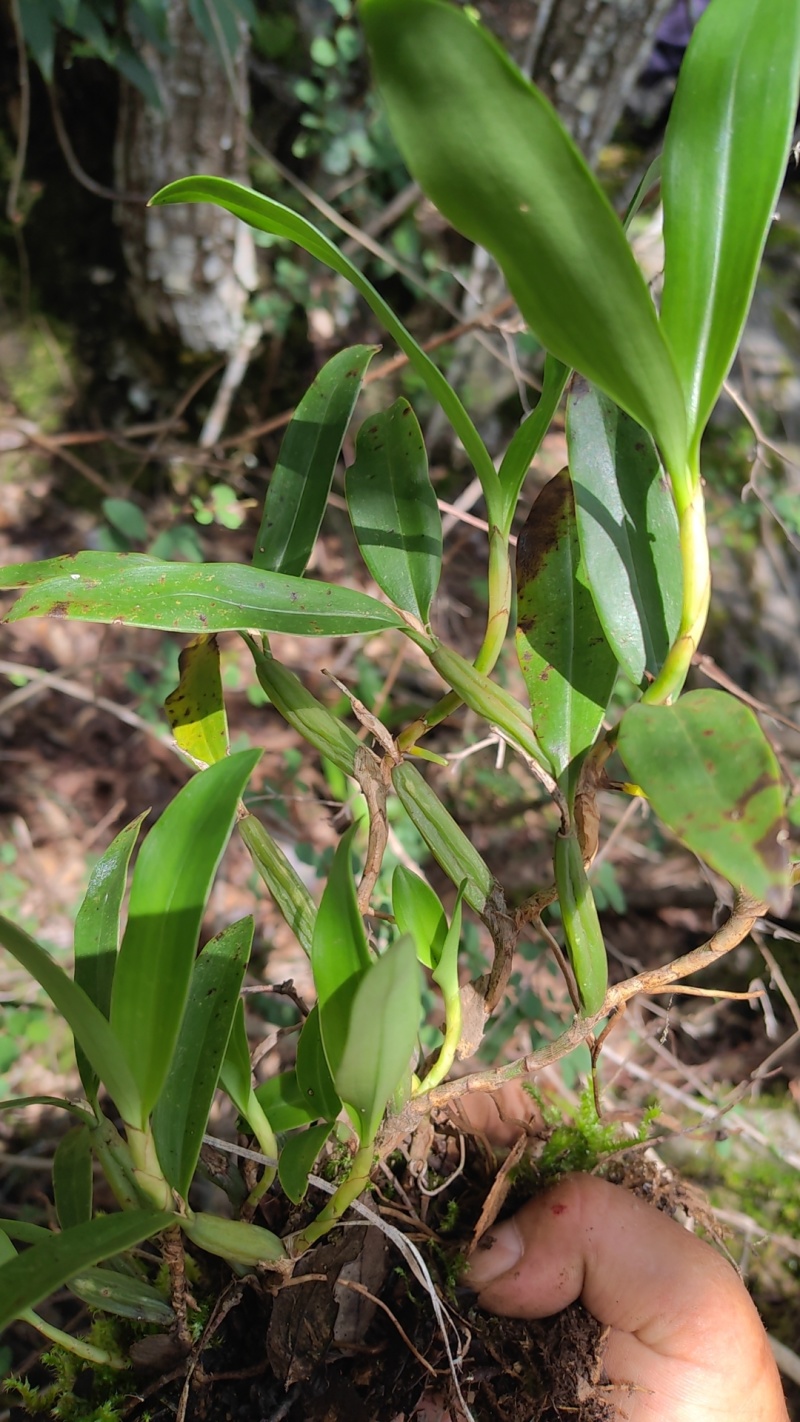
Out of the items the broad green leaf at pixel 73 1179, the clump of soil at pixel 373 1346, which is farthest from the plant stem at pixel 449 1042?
the broad green leaf at pixel 73 1179

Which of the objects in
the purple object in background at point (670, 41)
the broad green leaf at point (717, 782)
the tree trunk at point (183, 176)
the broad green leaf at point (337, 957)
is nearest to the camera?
the broad green leaf at point (717, 782)

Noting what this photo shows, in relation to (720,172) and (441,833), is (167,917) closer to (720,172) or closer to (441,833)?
(441,833)

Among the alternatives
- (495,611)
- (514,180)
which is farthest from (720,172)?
(495,611)

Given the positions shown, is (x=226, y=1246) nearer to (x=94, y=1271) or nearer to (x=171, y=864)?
(x=94, y=1271)

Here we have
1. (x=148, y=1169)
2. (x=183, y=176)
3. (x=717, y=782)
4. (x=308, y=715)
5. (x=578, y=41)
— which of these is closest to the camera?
(x=717, y=782)

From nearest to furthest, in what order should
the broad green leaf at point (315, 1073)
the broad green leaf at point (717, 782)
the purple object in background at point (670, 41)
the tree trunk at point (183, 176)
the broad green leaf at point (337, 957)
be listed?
1. the broad green leaf at point (717, 782)
2. the broad green leaf at point (337, 957)
3. the broad green leaf at point (315, 1073)
4. the tree trunk at point (183, 176)
5. the purple object in background at point (670, 41)

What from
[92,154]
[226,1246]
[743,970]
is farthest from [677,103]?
[92,154]

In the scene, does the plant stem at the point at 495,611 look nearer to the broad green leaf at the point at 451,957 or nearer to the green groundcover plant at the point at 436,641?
the green groundcover plant at the point at 436,641
